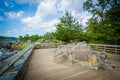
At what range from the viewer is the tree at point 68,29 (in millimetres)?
17688

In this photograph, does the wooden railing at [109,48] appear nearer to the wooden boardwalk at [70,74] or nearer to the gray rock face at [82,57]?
the gray rock face at [82,57]

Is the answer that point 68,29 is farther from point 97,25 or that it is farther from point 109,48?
point 109,48

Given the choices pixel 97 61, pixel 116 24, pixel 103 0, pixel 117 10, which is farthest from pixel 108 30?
pixel 97 61

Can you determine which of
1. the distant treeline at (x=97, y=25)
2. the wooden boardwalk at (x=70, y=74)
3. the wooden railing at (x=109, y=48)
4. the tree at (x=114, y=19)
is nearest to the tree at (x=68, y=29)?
the distant treeline at (x=97, y=25)

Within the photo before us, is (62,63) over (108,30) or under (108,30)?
under

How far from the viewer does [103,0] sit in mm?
12570

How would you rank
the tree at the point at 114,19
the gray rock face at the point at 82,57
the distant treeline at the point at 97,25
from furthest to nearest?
1. the distant treeline at the point at 97,25
2. the tree at the point at 114,19
3. the gray rock face at the point at 82,57

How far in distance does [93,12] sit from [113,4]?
2623 mm

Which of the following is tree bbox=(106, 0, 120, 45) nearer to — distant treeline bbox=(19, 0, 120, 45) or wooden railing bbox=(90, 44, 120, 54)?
distant treeline bbox=(19, 0, 120, 45)

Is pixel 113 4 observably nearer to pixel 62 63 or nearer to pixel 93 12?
pixel 93 12

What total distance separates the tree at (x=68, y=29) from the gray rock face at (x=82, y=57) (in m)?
11.3

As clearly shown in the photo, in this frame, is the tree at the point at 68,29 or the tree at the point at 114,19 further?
the tree at the point at 68,29

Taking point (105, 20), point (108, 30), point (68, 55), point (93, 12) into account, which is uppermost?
point (93, 12)

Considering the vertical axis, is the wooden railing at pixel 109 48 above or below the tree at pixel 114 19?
below
